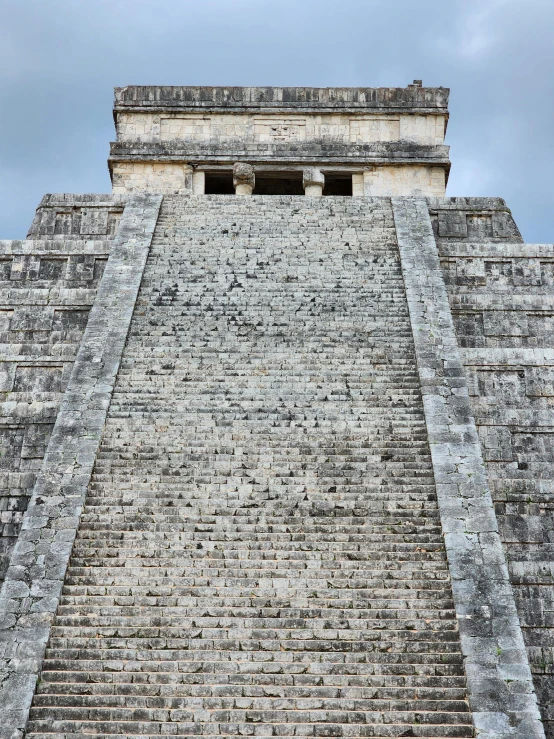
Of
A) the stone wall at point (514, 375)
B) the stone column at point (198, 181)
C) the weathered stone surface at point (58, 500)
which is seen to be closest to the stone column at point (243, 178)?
the stone column at point (198, 181)

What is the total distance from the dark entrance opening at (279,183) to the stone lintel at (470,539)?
220 inches

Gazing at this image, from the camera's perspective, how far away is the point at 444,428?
10.6 meters

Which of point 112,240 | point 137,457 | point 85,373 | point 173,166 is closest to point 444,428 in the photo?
point 137,457

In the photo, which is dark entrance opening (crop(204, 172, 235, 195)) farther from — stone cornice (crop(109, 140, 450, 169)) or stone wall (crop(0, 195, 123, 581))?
stone wall (crop(0, 195, 123, 581))

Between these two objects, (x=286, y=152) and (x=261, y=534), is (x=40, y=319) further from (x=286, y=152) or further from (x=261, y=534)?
(x=286, y=152)

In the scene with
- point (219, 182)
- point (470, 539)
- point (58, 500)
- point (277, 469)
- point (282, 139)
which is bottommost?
point (470, 539)

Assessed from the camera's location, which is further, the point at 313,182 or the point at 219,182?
the point at 219,182

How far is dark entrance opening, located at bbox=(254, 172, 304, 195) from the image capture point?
18.2 m

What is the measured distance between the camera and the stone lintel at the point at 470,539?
7973mm

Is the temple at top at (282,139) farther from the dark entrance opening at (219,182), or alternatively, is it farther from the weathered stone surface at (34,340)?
the weathered stone surface at (34,340)

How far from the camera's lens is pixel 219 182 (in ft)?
61.2

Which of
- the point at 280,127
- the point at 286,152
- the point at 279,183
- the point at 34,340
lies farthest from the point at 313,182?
the point at 34,340

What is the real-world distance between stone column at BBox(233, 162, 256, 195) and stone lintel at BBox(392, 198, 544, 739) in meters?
5.39

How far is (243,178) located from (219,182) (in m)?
1.06
